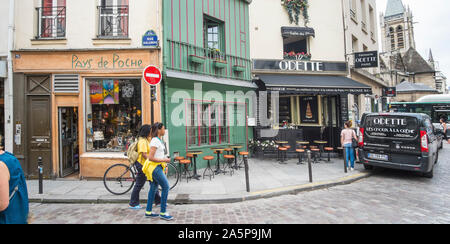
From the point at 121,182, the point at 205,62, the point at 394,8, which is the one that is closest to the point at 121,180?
→ the point at 121,182

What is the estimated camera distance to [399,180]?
7.00 meters

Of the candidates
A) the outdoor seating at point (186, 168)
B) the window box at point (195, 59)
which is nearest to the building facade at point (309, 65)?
the window box at point (195, 59)

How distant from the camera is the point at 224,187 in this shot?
626 centimetres

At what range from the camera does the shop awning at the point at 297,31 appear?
1138cm

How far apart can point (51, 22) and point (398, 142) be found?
12.0 metres

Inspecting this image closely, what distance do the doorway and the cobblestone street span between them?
2.72m

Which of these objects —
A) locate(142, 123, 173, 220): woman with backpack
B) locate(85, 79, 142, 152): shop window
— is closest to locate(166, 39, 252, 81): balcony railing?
locate(85, 79, 142, 152): shop window

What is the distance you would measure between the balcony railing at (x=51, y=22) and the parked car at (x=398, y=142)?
1084 centimetres

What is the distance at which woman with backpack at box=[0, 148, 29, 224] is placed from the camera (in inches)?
81.4

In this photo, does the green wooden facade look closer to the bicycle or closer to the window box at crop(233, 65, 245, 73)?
the window box at crop(233, 65, 245, 73)

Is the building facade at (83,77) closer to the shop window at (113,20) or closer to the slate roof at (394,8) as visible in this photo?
the shop window at (113,20)
